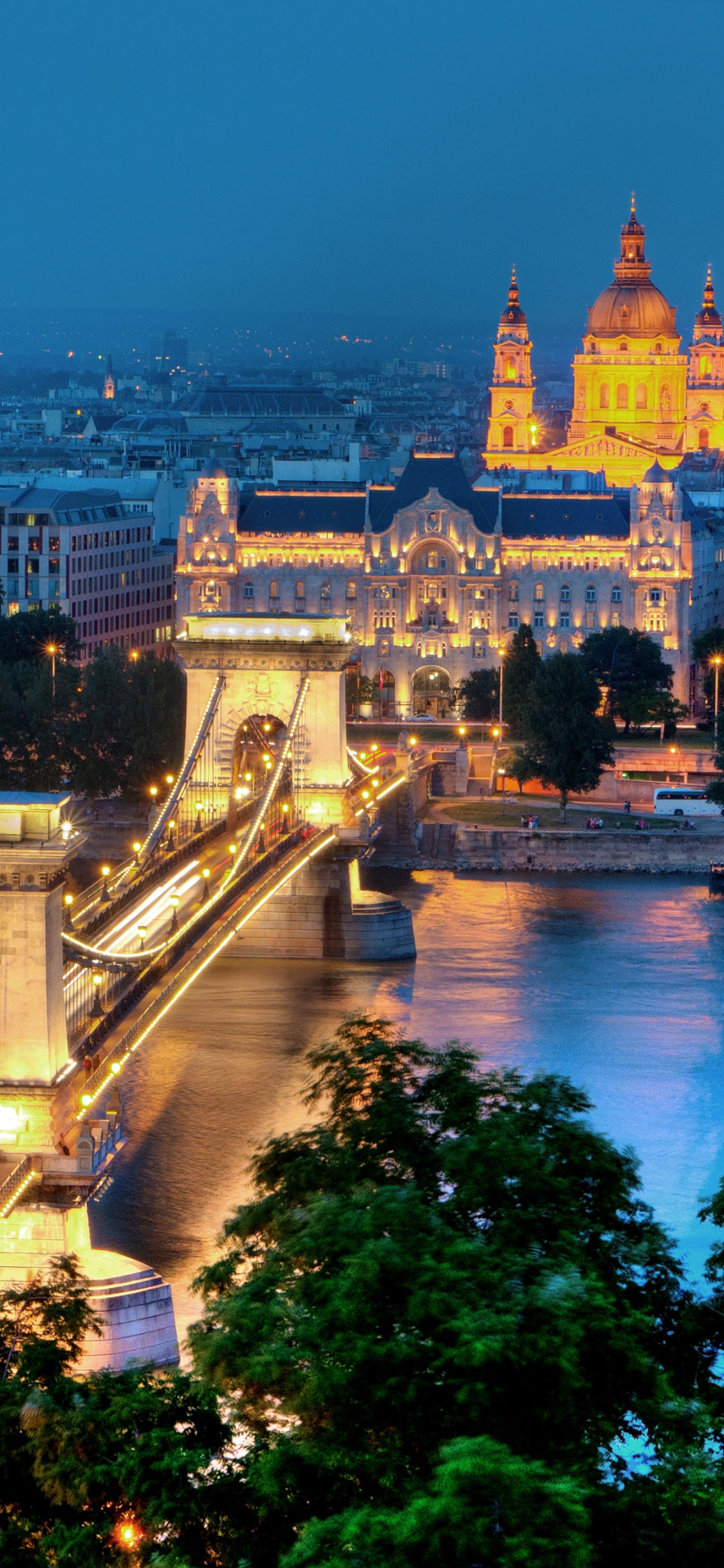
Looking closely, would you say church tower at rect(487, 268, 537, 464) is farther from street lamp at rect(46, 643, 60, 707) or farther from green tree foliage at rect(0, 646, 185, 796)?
green tree foliage at rect(0, 646, 185, 796)

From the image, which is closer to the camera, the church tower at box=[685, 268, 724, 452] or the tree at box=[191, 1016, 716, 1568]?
the tree at box=[191, 1016, 716, 1568]

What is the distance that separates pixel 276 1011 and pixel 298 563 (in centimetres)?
3501

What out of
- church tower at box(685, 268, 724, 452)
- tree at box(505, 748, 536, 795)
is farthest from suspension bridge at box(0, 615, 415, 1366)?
church tower at box(685, 268, 724, 452)

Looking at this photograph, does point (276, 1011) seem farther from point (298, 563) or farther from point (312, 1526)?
point (298, 563)

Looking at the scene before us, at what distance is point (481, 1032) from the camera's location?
103 ft

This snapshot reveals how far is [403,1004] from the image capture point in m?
33.3

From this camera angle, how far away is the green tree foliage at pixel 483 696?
58.0m

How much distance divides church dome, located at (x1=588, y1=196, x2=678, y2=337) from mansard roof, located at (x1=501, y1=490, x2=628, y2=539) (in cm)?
1879

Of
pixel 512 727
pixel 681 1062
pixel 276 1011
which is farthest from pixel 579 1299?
pixel 512 727

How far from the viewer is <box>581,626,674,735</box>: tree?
57.7 metres

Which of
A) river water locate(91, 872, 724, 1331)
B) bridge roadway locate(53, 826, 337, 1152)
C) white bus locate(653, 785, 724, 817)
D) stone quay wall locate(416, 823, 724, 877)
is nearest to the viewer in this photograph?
bridge roadway locate(53, 826, 337, 1152)

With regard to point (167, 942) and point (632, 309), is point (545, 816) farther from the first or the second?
point (632, 309)

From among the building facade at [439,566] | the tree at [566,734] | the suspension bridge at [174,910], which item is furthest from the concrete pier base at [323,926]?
the building facade at [439,566]

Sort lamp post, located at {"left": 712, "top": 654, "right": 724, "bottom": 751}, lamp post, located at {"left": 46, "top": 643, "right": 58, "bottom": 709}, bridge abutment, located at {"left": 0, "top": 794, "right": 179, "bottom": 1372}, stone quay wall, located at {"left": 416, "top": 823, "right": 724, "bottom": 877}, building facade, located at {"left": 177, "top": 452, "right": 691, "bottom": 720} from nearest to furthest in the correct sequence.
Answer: bridge abutment, located at {"left": 0, "top": 794, "right": 179, "bottom": 1372}, stone quay wall, located at {"left": 416, "top": 823, "right": 724, "bottom": 877}, lamp post, located at {"left": 46, "top": 643, "right": 58, "bottom": 709}, lamp post, located at {"left": 712, "top": 654, "right": 724, "bottom": 751}, building facade, located at {"left": 177, "top": 452, "right": 691, "bottom": 720}
